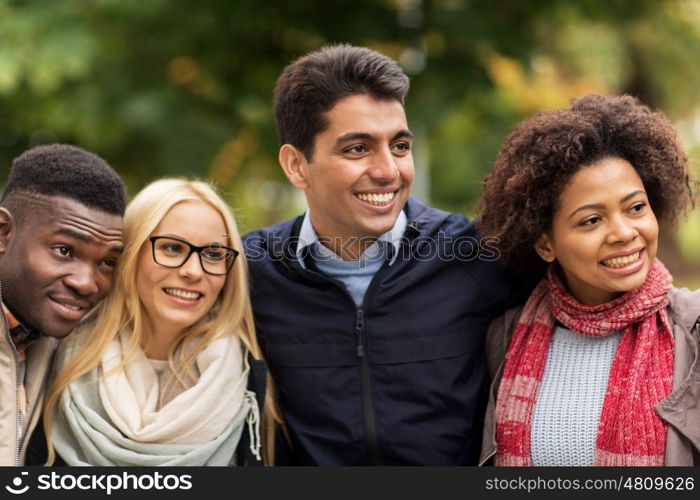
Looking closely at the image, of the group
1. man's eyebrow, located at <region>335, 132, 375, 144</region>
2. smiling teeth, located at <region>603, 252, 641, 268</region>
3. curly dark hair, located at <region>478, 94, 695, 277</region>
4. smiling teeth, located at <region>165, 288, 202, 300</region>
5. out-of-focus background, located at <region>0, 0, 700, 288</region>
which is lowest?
smiling teeth, located at <region>603, 252, 641, 268</region>

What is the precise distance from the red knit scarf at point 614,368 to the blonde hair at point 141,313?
102 cm

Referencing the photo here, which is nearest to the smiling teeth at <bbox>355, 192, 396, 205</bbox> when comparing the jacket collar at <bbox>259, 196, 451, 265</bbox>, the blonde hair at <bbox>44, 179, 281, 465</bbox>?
the jacket collar at <bbox>259, 196, 451, 265</bbox>

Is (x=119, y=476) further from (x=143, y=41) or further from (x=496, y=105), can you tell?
(x=496, y=105)

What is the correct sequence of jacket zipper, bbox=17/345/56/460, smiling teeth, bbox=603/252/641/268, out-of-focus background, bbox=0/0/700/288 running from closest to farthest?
smiling teeth, bbox=603/252/641/268 → jacket zipper, bbox=17/345/56/460 → out-of-focus background, bbox=0/0/700/288

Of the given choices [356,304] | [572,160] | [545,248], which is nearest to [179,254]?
[356,304]

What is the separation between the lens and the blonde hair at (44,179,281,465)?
3496 millimetres

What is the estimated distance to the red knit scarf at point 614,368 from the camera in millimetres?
2986

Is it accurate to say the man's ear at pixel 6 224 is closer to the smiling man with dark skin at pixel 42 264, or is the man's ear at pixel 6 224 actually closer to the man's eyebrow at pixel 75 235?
the smiling man with dark skin at pixel 42 264

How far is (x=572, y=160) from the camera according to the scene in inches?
127

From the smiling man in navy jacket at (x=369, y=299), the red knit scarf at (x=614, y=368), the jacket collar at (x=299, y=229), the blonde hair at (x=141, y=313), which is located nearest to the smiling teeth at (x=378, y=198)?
the smiling man in navy jacket at (x=369, y=299)

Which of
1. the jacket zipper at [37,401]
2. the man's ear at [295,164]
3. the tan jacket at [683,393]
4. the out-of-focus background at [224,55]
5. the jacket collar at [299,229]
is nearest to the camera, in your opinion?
the tan jacket at [683,393]

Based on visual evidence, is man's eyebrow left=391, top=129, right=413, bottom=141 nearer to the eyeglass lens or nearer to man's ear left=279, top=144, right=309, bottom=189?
man's ear left=279, top=144, right=309, bottom=189

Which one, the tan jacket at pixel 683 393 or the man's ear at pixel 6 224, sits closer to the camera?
the tan jacket at pixel 683 393

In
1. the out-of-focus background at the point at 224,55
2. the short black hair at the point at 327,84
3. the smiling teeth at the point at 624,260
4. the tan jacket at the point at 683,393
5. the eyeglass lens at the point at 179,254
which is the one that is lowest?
the tan jacket at the point at 683,393
